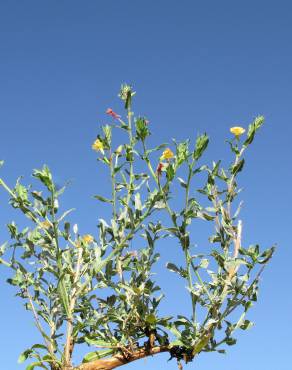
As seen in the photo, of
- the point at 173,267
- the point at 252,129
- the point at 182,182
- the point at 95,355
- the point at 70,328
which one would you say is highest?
the point at 252,129

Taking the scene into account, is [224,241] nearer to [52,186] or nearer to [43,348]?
[52,186]

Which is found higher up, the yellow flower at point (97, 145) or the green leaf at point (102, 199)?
the yellow flower at point (97, 145)

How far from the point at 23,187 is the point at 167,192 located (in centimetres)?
99

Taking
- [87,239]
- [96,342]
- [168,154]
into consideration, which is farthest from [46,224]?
[168,154]

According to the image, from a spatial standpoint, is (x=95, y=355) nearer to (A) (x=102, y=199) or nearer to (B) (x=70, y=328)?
(B) (x=70, y=328)

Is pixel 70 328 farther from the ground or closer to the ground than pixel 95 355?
farther from the ground

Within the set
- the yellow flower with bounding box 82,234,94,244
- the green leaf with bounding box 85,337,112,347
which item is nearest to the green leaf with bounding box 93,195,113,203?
the yellow flower with bounding box 82,234,94,244

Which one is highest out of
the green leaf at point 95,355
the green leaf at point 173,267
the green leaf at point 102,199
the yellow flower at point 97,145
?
the yellow flower at point 97,145

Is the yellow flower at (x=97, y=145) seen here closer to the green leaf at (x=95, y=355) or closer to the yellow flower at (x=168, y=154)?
the yellow flower at (x=168, y=154)

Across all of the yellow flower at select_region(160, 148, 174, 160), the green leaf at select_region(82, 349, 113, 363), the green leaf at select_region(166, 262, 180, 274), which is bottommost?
the green leaf at select_region(82, 349, 113, 363)

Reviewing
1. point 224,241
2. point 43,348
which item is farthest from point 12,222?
point 224,241

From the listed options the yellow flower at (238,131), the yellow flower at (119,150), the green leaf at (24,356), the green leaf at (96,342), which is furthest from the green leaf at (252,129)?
the green leaf at (24,356)

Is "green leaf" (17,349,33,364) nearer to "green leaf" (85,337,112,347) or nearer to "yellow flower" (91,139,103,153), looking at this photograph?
"green leaf" (85,337,112,347)

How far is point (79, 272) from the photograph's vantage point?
3693 mm
